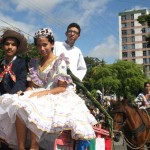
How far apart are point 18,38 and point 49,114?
1248mm

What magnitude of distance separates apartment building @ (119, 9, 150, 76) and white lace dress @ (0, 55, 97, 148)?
396ft

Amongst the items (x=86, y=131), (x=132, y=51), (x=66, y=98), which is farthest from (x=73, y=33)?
(x=132, y=51)

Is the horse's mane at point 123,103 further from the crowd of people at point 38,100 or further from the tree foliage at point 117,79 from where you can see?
the tree foliage at point 117,79

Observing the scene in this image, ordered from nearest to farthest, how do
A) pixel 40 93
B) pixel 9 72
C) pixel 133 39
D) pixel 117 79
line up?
pixel 40 93
pixel 9 72
pixel 117 79
pixel 133 39

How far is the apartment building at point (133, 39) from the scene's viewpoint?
123688 mm

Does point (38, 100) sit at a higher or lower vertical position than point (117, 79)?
lower

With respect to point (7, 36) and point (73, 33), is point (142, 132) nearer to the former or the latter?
point (73, 33)

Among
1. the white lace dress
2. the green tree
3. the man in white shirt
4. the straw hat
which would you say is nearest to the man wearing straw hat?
the straw hat

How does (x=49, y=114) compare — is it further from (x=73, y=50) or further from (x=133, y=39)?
(x=133, y=39)

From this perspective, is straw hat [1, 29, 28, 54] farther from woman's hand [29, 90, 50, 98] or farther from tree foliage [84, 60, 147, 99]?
tree foliage [84, 60, 147, 99]

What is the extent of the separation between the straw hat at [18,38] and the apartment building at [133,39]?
12017 centimetres

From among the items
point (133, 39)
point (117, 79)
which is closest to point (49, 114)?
point (117, 79)

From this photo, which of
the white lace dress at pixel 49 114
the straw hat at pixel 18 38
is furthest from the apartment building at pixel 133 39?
the white lace dress at pixel 49 114

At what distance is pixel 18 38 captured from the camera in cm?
441
